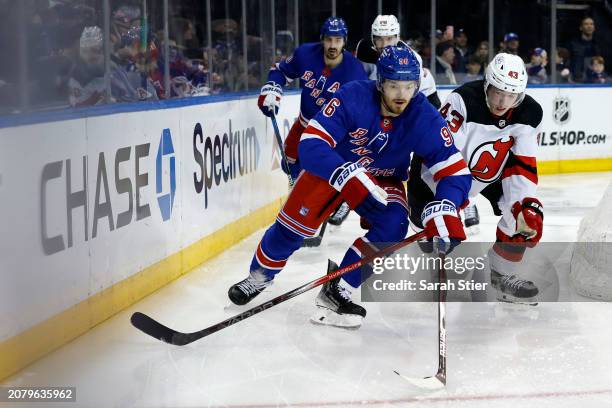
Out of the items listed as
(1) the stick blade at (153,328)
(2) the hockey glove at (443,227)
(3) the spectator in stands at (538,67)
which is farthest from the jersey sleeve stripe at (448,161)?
(3) the spectator in stands at (538,67)

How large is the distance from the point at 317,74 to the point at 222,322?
2421 mm

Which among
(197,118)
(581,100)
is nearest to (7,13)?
(197,118)

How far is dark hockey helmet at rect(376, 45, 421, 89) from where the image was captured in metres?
3.15

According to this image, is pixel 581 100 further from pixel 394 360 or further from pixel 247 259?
pixel 394 360

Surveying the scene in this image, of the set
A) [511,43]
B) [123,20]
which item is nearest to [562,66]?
[511,43]

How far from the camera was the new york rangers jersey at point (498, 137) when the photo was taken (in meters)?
3.64

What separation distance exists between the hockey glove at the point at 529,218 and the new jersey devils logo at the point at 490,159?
17 centimetres

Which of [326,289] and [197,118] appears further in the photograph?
[197,118]

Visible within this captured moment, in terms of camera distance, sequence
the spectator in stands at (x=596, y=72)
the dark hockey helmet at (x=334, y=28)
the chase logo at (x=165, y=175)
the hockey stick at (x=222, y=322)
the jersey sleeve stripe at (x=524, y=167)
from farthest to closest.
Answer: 1. the spectator in stands at (x=596, y=72)
2. the dark hockey helmet at (x=334, y=28)
3. the chase logo at (x=165, y=175)
4. the jersey sleeve stripe at (x=524, y=167)
5. the hockey stick at (x=222, y=322)

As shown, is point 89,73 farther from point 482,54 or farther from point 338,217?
point 482,54

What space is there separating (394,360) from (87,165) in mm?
1229

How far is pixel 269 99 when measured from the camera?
534 cm

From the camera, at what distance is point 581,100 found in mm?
8906

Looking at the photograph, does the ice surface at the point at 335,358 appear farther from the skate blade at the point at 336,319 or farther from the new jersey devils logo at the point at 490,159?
the new jersey devils logo at the point at 490,159
